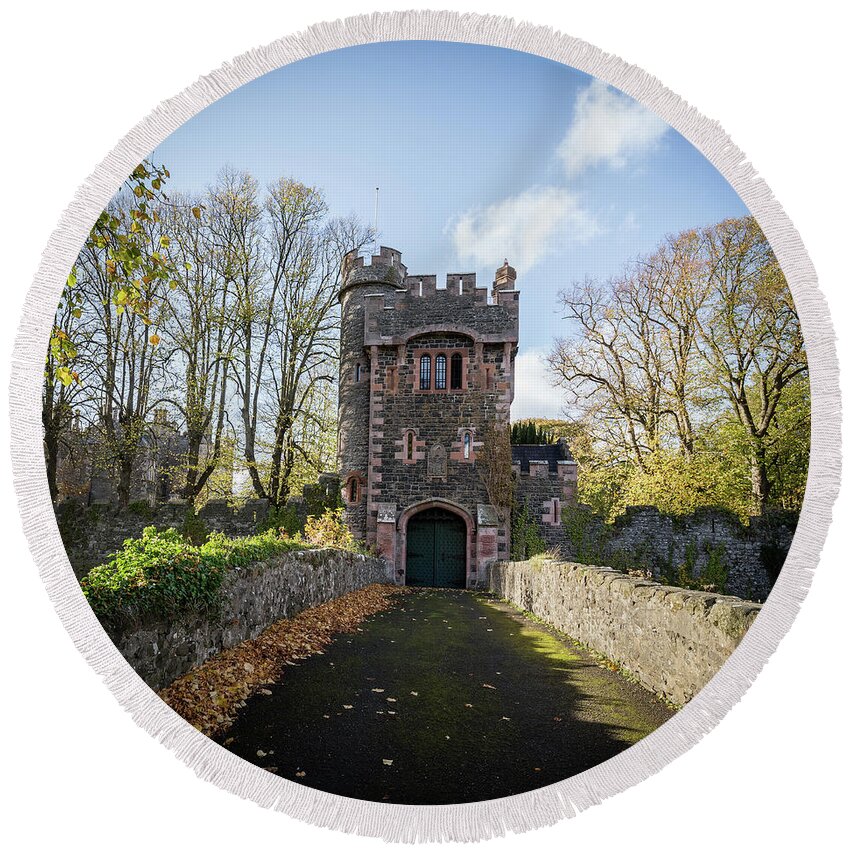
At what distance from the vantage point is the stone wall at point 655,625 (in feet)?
8.45

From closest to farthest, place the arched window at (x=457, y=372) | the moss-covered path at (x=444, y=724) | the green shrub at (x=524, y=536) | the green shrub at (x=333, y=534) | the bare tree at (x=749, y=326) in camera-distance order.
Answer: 1. the moss-covered path at (x=444, y=724)
2. the bare tree at (x=749, y=326)
3. the green shrub at (x=333, y=534)
4. the arched window at (x=457, y=372)
5. the green shrub at (x=524, y=536)

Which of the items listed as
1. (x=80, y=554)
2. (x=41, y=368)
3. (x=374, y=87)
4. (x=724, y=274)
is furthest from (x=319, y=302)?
(x=724, y=274)

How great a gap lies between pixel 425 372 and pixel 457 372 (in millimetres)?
822

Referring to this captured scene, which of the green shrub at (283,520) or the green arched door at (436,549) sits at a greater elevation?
the green shrub at (283,520)

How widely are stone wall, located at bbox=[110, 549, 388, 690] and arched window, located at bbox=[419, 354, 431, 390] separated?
5.08 m

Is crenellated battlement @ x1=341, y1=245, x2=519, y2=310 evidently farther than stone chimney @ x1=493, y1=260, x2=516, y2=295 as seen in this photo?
Yes

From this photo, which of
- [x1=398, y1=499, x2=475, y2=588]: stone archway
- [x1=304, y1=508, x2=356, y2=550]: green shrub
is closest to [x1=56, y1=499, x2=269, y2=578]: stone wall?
[x1=304, y1=508, x2=356, y2=550]: green shrub

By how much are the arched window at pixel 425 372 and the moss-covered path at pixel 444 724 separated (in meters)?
8.78

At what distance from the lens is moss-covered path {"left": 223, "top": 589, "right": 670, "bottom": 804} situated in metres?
2.12

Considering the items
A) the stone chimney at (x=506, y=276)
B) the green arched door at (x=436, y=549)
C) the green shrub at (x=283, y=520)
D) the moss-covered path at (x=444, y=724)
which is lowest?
the green arched door at (x=436, y=549)

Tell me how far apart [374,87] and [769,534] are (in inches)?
127

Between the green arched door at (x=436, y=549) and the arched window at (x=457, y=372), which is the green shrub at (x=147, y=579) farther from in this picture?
the green arched door at (x=436, y=549)

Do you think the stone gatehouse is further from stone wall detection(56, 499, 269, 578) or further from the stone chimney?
stone wall detection(56, 499, 269, 578)

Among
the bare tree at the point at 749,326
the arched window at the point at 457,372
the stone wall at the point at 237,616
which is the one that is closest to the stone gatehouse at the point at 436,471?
the arched window at the point at 457,372
